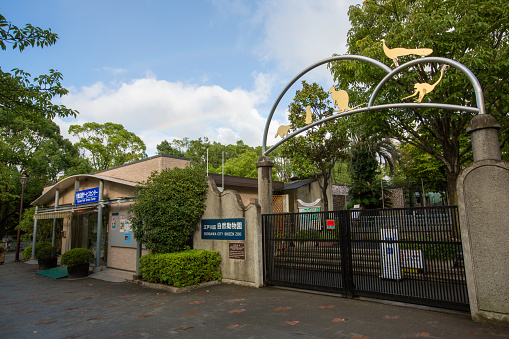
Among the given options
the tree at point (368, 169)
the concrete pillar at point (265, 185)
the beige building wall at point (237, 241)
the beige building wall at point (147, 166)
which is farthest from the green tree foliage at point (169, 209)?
the tree at point (368, 169)

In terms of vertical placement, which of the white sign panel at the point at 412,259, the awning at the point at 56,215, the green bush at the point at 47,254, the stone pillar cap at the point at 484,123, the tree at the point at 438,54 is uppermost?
the tree at the point at 438,54

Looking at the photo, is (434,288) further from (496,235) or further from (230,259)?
(230,259)

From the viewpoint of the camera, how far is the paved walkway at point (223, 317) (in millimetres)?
5297

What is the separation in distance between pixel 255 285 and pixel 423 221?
4.67 meters

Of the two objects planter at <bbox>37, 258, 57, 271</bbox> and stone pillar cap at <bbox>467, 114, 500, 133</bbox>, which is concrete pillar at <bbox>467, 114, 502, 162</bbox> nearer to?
stone pillar cap at <bbox>467, 114, 500, 133</bbox>

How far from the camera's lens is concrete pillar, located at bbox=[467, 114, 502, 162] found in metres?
5.84

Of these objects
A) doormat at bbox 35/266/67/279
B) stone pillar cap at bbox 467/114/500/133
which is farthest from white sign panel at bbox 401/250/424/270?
doormat at bbox 35/266/67/279

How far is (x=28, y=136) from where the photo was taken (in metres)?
27.2

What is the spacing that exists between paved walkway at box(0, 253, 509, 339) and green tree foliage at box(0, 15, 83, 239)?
373 cm

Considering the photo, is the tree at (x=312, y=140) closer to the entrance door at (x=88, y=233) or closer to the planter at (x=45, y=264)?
the entrance door at (x=88, y=233)

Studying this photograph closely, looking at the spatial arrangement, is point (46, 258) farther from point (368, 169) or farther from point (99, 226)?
point (368, 169)

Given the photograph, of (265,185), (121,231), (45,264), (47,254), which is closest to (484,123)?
(265,185)

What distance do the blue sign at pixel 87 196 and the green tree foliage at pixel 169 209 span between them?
149 inches

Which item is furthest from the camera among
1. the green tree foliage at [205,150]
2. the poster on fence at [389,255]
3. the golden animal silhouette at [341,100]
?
the green tree foliage at [205,150]
